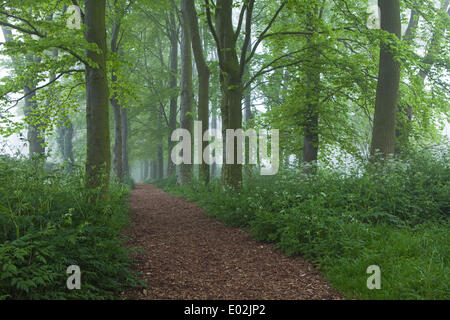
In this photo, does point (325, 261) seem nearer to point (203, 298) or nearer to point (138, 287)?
point (203, 298)

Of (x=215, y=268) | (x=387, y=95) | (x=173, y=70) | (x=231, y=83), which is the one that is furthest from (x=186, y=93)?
(x=215, y=268)

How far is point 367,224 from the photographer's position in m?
5.22

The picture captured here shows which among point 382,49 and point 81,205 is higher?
point 382,49

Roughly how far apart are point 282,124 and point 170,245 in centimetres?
838

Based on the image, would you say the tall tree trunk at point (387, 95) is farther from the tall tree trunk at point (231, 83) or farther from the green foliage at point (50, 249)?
the green foliage at point (50, 249)

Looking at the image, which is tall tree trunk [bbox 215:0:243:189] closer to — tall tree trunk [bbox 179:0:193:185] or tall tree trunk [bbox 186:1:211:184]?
tall tree trunk [bbox 186:1:211:184]

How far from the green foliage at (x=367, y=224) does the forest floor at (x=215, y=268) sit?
0.29 m

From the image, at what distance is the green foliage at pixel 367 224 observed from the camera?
367cm

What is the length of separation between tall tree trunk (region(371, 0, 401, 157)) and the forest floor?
16.2 ft

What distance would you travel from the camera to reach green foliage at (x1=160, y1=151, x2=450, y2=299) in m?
3.67

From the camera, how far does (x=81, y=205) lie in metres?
5.12

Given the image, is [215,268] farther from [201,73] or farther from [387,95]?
[201,73]
